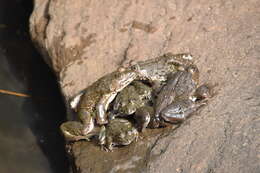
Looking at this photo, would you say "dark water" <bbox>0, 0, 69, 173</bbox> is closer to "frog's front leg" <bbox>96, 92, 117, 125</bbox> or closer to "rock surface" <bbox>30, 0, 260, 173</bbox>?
"rock surface" <bbox>30, 0, 260, 173</bbox>

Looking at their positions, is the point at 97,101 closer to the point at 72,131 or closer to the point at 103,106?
the point at 103,106

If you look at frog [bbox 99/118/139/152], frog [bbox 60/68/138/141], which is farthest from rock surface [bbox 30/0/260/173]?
frog [bbox 60/68/138/141]

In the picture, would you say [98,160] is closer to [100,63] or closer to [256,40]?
[100,63]

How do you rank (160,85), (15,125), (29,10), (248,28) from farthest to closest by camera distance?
(29,10) → (15,125) → (248,28) → (160,85)

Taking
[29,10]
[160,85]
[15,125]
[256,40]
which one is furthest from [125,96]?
[29,10]

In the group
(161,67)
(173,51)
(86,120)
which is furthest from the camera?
(173,51)

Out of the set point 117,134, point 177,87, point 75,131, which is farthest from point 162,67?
point 75,131
